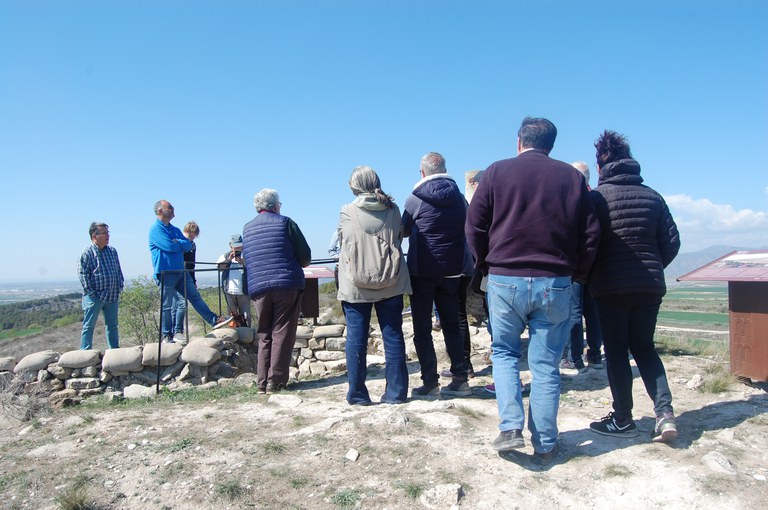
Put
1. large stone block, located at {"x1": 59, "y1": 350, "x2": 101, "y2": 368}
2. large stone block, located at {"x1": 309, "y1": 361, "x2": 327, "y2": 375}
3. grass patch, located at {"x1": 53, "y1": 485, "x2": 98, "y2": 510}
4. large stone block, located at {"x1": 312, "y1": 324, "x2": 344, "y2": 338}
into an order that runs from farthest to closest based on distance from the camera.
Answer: large stone block, located at {"x1": 312, "y1": 324, "x2": 344, "y2": 338} < large stone block, located at {"x1": 309, "y1": 361, "x2": 327, "y2": 375} < large stone block, located at {"x1": 59, "y1": 350, "x2": 101, "y2": 368} < grass patch, located at {"x1": 53, "y1": 485, "x2": 98, "y2": 510}

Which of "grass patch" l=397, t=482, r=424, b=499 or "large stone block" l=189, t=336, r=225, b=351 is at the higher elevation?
"large stone block" l=189, t=336, r=225, b=351

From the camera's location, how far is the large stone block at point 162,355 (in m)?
5.79

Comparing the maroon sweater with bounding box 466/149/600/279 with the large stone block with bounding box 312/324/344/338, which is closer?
the maroon sweater with bounding box 466/149/600/279

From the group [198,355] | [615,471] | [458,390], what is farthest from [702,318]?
[615,471]

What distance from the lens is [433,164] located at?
14.9ft

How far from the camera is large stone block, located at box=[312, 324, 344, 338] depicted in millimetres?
6734

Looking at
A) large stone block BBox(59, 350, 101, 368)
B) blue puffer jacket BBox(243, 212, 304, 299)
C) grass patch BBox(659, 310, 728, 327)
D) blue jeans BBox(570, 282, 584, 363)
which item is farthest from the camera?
grass patch BBox(659, 310, 728, 327)

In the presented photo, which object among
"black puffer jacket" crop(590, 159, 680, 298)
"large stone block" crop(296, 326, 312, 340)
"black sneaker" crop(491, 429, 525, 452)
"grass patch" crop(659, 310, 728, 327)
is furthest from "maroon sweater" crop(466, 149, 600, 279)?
"grass patch" crop(659, 310, 728, 327)

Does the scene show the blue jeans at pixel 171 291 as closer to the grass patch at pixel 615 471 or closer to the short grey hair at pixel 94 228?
the short grey hair at pixel 94 228

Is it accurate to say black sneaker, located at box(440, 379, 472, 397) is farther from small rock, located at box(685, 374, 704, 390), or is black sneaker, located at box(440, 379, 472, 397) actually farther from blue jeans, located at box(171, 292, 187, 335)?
blue jeans, located at box(171, 292, 187, 335)

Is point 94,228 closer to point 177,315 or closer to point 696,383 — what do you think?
point 177,315

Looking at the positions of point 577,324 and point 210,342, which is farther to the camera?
point 210,342

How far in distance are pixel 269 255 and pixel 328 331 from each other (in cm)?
205

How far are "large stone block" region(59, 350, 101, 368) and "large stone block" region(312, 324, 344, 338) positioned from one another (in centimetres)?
247
